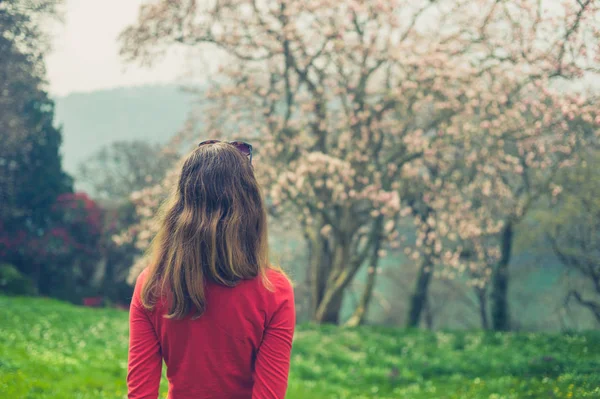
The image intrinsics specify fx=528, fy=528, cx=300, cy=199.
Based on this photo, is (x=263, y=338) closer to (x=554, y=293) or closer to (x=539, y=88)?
(x=539, y=88)

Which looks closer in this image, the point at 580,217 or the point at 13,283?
the point at 580,217

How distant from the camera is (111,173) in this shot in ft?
120

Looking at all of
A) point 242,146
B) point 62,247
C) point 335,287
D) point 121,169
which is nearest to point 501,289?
point 335,287

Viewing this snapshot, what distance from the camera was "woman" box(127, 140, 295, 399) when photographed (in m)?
2.18

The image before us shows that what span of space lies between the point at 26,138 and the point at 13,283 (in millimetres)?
6846

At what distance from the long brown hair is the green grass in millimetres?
5072

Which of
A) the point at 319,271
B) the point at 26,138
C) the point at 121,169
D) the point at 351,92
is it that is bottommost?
the point at 319,271

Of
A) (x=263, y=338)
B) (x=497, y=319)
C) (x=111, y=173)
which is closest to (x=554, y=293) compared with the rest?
(x=497, y=319)

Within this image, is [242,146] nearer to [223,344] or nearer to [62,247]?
[223,344]

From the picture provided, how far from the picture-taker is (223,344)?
220 cm

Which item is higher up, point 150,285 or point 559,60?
point 559,60

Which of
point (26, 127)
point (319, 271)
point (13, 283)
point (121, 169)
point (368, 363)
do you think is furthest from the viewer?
point (121, 169)

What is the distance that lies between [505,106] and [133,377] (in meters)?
14.9

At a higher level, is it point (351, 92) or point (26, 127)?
point (351, 92)
